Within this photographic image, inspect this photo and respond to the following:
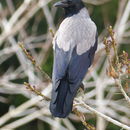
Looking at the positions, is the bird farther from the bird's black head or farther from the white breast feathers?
the bird's black head

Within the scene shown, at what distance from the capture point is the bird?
3.46 meters

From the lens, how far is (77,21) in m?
3.89

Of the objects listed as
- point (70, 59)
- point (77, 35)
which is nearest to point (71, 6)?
point (77, 35)

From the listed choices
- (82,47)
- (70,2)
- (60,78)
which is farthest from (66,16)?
(60,78)

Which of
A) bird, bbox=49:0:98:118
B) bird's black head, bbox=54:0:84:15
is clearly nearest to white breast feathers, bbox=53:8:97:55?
bird, bbox=49:0:98:118

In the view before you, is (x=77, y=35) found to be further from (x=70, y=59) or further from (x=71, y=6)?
(x=71, y=6)

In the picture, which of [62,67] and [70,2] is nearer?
[62,67]

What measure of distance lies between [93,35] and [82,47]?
5.9 inches

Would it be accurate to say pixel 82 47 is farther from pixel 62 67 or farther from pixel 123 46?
pixel 123 46

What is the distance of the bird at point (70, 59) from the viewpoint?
3459mm

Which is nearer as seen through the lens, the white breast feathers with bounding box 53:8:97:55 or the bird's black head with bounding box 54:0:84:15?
the white breast feathers with bounding box 53:8:97:55

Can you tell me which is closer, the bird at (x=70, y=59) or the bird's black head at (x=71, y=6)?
the bird at (x=70, y=59)

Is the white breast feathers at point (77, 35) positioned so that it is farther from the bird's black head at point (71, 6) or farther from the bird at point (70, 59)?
the bird's black head at point (71, 6)

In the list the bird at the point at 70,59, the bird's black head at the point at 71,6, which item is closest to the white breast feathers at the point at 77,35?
the bird at the point at 70,59
